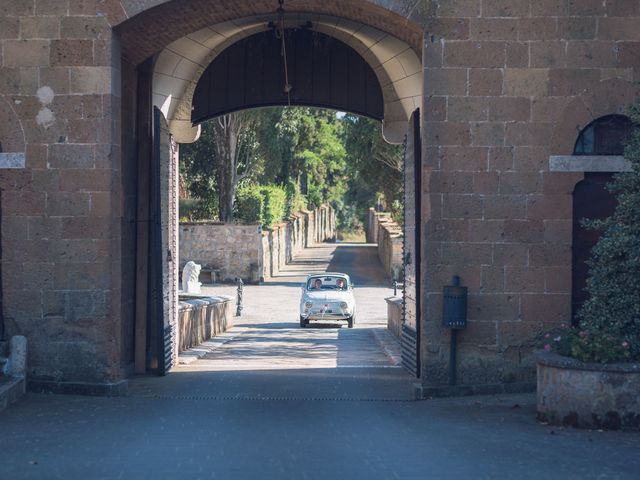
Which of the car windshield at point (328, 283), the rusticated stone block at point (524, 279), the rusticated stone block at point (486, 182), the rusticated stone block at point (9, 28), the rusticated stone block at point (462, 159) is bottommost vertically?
the car windshield at point (328, 283)

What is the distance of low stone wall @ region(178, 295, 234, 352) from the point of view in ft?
62.0

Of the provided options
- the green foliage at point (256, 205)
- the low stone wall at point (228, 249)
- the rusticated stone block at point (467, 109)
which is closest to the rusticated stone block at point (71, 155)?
the rusticated stone block at point (467, 109)

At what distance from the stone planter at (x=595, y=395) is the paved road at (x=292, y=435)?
26 centimetres

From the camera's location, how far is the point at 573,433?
9.42 metres

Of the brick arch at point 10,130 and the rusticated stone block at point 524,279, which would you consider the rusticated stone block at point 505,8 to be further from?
the brick arch at point 10,130

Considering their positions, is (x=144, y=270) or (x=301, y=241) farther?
(x=301, y=241)

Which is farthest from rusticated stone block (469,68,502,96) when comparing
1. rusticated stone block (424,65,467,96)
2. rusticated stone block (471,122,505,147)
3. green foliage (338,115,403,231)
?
green foliage (338,115,403,231)

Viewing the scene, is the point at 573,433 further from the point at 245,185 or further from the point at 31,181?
the point at 245,185

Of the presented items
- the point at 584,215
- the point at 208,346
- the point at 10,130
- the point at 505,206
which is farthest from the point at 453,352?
the point at 208,346

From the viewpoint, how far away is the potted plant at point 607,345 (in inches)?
376

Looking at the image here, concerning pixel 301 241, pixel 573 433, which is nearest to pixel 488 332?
pixel 573 433

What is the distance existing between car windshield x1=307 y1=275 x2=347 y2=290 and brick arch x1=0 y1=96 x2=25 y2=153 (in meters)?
18.6

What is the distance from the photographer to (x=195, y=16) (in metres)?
12.9

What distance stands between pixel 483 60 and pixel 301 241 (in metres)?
56.6
